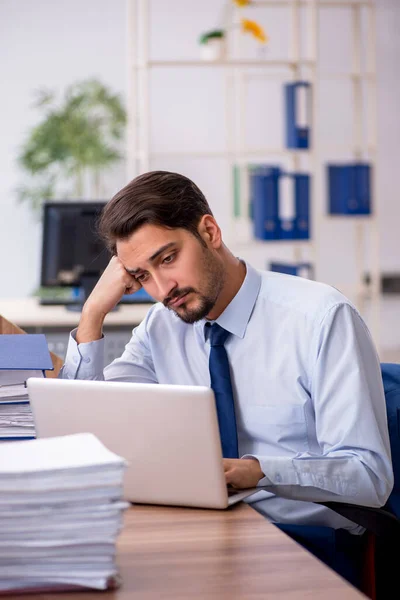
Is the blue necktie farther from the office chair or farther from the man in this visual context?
the office chair

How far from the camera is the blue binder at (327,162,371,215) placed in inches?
220

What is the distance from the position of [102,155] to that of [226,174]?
3.65 feet

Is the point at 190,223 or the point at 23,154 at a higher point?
the point at 23,154

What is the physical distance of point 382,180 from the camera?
273 inches

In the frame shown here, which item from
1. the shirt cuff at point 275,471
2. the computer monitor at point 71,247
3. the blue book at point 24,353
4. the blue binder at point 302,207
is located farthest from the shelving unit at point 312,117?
the shirt cuff at point 275,471

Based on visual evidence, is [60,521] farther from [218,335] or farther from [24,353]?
[218,335]

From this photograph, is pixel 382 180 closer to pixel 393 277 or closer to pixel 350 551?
pixel 393 277

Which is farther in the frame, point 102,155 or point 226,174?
point 226,174

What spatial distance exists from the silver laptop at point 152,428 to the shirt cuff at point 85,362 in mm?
510

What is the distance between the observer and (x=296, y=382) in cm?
167

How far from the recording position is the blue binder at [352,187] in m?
5.58

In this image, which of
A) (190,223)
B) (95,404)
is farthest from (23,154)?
(95,404)

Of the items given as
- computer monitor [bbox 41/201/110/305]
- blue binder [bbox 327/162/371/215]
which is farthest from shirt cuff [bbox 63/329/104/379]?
blue binder [bbox 327/162/371/215]

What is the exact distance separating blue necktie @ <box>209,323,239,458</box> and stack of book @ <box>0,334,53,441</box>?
0.33 meters
